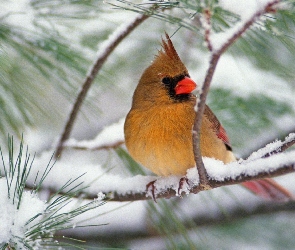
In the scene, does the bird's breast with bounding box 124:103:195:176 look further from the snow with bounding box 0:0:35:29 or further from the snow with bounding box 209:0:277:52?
the snow with bounding box 209:0:277:52

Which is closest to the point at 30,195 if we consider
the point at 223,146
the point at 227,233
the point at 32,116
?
the point at 32,116

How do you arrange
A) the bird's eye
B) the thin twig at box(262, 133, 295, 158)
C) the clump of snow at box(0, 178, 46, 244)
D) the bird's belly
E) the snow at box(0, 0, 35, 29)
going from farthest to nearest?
the bird's eye → the bird's belly → the snow at box(0, 0, 35, 29) → the thin twig at box(262, 133, 295, 158) → the clump of snow at box(0, 178, 46, 244)

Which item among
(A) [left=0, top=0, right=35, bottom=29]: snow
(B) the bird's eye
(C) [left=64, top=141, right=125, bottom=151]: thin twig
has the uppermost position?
(A) [left=0, top=0, right=35, bottom=29]: snow

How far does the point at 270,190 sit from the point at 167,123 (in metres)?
0.67

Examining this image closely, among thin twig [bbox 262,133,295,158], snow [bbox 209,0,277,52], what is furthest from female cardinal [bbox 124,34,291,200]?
snow [bbox 209,0,277,52]

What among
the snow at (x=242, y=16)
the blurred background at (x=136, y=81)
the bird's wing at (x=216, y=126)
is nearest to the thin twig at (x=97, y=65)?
the blurred background at (x=136, y=81)

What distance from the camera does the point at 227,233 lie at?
10.2 ft

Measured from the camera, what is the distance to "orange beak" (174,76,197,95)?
2111 mm

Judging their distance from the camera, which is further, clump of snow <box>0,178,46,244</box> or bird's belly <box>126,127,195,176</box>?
bird's belly <box>126,127,195,176</box>

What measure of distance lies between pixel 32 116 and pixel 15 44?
36 cm

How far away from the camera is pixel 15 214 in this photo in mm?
1231

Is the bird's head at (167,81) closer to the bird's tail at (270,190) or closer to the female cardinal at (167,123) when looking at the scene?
the female cardinal at (167,123)

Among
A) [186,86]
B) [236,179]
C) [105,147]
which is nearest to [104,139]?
[105,147]

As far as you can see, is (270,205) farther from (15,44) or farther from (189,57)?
(15,44)
